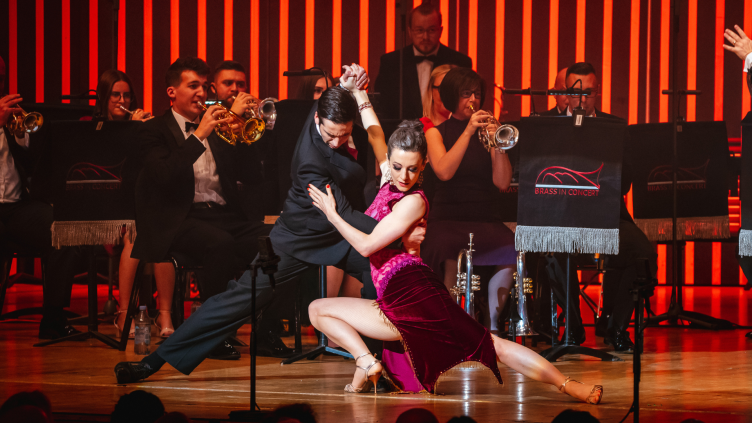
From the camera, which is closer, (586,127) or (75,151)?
(586,127)

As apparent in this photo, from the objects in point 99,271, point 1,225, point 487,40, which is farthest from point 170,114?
point 487,40

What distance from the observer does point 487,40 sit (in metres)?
7.44

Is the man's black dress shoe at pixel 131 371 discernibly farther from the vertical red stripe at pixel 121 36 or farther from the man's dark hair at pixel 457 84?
the vertical red stripe at pixel 121 36

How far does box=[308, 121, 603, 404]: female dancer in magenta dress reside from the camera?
3051 millimetres

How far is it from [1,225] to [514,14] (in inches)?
185

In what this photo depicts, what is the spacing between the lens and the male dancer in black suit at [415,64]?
543cm

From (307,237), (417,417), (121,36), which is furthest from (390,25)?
(417,417)

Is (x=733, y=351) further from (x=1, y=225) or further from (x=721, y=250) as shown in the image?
(x=1, y=225)

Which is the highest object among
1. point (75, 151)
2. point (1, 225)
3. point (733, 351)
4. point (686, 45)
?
point (686, 45)

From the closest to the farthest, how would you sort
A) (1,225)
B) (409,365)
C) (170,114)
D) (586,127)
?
(409,365)
(586,127)
(170,114)
(1,225)

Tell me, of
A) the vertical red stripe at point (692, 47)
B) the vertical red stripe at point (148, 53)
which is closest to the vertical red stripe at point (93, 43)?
the vertical red stripe at point (148, 53)

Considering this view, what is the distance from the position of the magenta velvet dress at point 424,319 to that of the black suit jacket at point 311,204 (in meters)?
0.31

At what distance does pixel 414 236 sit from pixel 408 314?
1.01ft

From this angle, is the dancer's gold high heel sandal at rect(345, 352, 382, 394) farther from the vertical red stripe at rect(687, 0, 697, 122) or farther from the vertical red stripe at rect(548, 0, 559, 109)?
the vertical red stripe at rect(687, 0, 697, 122)
